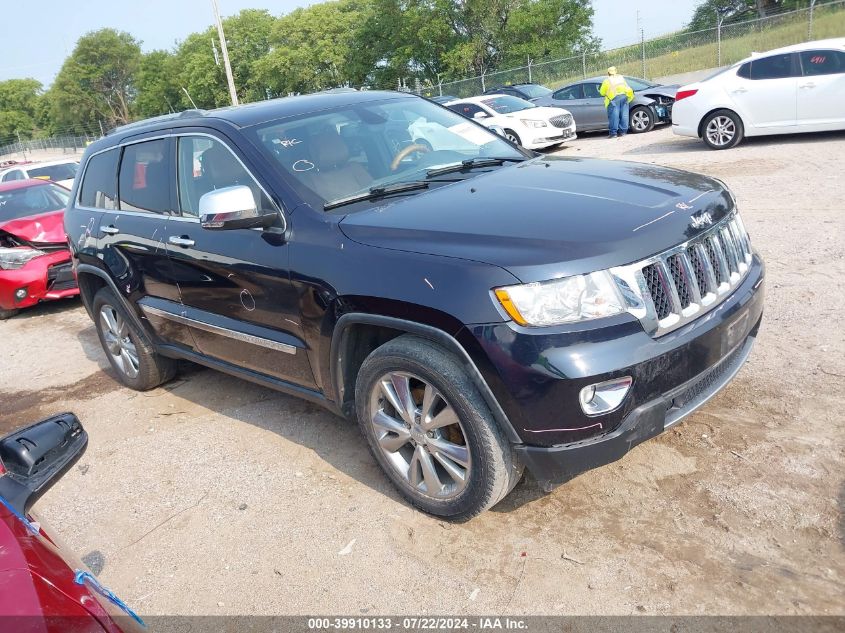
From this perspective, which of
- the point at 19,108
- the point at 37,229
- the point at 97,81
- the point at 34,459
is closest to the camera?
the point at 34,459

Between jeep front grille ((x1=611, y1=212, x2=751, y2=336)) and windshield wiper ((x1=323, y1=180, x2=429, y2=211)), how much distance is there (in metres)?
1.31

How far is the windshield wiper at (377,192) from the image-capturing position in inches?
141

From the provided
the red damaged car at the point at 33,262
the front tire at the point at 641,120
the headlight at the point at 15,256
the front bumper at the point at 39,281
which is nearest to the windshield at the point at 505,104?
the front tire at the point at 641,120

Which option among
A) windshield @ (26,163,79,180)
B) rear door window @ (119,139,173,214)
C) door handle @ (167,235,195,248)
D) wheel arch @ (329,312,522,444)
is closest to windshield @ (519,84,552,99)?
windshield @ (26,163,79,180)

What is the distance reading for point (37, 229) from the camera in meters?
8.61

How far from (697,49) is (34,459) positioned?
1197 inches

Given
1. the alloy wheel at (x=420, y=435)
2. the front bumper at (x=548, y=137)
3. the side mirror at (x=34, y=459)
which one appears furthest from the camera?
the front bumper at (x=548, y=137)

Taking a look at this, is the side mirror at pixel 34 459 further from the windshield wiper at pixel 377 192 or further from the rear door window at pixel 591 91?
the rear door window at pixel 591 91

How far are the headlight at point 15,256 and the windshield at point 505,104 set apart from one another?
11.1m

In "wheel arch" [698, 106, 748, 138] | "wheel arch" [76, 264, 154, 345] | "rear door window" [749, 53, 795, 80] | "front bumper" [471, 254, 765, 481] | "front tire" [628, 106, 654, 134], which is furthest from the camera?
"front tire" [628, 106, 654, 134]

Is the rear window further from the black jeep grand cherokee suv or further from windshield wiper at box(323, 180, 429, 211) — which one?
windshield wiper at box(323, 180, 429, 211)

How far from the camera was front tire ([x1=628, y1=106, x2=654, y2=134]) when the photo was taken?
1660cm

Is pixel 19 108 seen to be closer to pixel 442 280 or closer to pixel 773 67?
pixel 773 67

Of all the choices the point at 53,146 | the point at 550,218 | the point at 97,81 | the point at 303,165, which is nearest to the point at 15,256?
the point at 303,165
